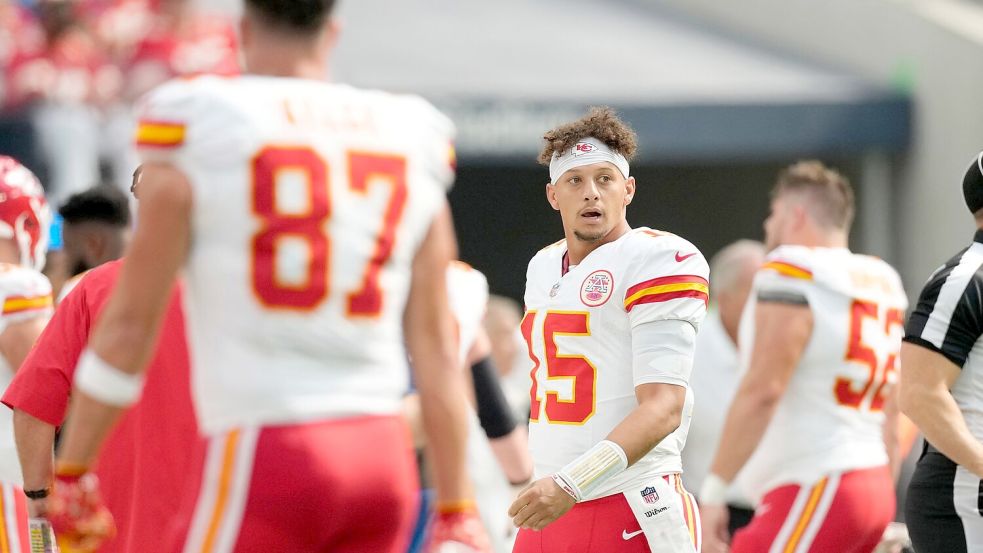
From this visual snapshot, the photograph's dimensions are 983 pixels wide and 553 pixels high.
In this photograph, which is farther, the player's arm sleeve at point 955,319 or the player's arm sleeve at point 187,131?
the player's arm sleeve at point 955,319

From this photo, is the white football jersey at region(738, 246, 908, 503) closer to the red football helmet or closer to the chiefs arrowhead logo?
the chiefs arrowhead logo

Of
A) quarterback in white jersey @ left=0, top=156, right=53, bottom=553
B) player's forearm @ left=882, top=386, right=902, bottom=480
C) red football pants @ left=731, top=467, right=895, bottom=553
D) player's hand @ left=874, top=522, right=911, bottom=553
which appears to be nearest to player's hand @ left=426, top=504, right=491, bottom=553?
quarterback in white jersey @ left=0, top=156, right=53, bottom=553

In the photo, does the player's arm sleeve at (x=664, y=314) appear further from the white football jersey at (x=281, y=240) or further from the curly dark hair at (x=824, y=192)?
the curly dark hair at (x=824, y=192)

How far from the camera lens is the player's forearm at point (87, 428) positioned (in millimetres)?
2893

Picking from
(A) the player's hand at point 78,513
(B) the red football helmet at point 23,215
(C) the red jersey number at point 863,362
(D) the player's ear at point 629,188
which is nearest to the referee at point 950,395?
(D) the player's ear at point 629,188

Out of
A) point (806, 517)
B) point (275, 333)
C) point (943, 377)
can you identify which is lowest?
point (806, 517)

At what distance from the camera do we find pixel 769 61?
1662 cm

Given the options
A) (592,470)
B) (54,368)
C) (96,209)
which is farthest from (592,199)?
(96,209)

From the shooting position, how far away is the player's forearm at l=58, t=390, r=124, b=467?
2.89 metres

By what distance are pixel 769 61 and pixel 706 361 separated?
369 inches

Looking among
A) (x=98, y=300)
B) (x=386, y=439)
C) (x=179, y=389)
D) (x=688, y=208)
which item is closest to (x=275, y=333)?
(x=386, y=439)

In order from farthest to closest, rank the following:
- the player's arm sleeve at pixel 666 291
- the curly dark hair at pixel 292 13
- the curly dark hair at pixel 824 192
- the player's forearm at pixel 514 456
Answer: the curly dark hair at pixel 824 192, the player's forearm at pixel 514 456, the player's arm sleeve at pixel 666 291, the curly dark hair at pixel 292 13

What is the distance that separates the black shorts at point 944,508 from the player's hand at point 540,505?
120 cm

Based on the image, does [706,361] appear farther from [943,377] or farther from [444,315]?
[444,315]
